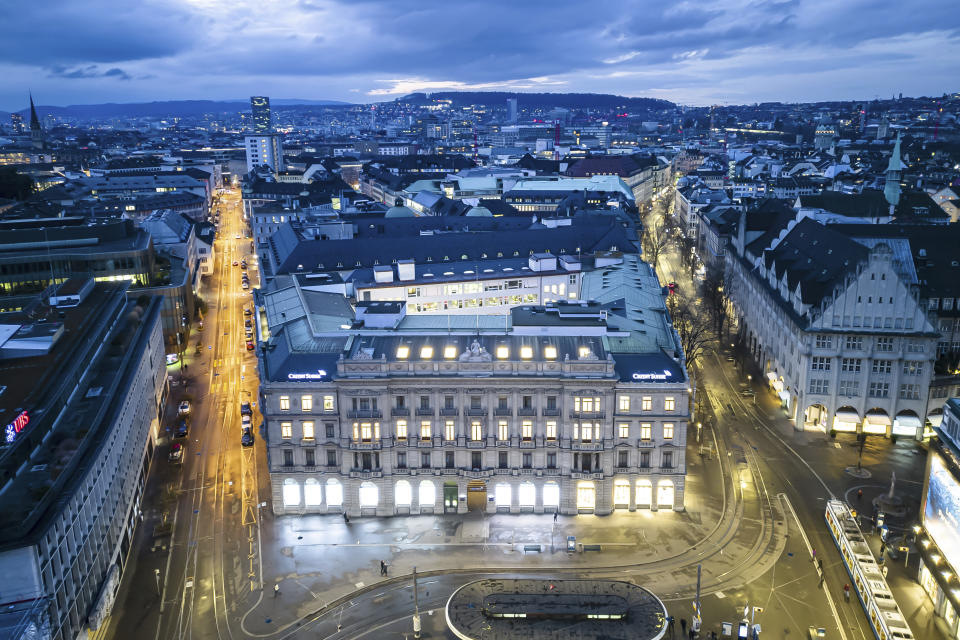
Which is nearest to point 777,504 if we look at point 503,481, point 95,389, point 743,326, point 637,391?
point 637,391

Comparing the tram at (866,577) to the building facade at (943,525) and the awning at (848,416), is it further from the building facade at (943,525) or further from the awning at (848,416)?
the awning at (848,416)

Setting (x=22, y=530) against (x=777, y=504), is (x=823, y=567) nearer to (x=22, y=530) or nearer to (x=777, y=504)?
(x=777, y=504)

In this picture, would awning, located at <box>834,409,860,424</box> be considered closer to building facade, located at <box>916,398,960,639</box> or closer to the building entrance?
building facade, located at <box>916,398,960,639</box>

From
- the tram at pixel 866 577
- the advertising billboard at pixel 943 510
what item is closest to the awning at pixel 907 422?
the tram at pixel 866 577

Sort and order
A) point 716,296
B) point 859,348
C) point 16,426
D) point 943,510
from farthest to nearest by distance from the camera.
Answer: point 716,296, point 859,348, point 943,510, point 16,426

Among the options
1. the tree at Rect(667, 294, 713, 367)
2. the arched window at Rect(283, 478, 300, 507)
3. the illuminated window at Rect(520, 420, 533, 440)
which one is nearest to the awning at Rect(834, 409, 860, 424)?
the tree at Rect(667, 294, 713, 367)

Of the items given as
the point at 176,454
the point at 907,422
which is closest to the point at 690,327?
the point at 907,422

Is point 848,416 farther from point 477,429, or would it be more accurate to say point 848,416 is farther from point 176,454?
point 176,454
